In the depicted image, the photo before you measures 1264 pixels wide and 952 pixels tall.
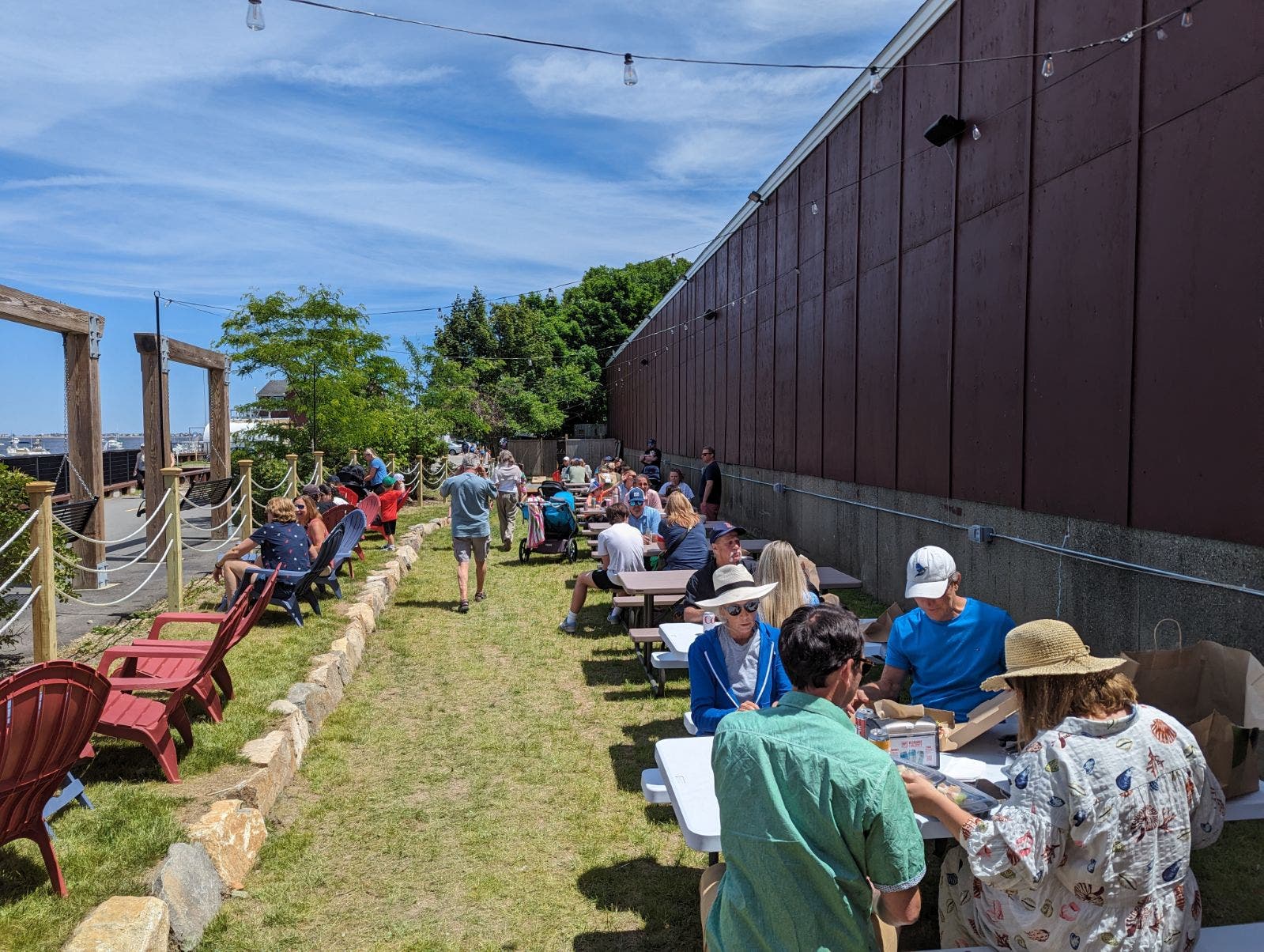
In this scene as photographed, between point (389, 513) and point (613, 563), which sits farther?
point (389, 513)

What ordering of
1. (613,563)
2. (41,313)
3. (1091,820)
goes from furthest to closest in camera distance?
(41,313)
(613,563)
(1091,820)

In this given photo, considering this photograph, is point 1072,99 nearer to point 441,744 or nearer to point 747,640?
point 747,640

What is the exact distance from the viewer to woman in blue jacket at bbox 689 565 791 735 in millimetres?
3951

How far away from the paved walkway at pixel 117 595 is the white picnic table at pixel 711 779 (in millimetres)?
5191

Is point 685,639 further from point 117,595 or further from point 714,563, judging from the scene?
point 117,595

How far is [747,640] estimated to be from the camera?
407 centimetres

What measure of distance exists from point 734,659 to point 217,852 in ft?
7.87

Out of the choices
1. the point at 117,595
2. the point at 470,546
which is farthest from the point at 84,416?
the point at 470,546

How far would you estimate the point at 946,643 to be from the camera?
4.09 m

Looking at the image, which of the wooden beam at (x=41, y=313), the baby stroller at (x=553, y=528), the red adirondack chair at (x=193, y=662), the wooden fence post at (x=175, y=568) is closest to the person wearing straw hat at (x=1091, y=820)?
the red adirondack chair at (x=193, y=662)

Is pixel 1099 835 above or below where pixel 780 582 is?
below

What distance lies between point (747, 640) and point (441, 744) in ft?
9.52

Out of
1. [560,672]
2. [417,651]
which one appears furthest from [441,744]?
[417,651]

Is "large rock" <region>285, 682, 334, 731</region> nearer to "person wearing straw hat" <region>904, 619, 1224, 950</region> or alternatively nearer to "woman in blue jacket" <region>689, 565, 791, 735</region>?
"woman in blue jacket" <region>689, 565, 791, 735</region>
